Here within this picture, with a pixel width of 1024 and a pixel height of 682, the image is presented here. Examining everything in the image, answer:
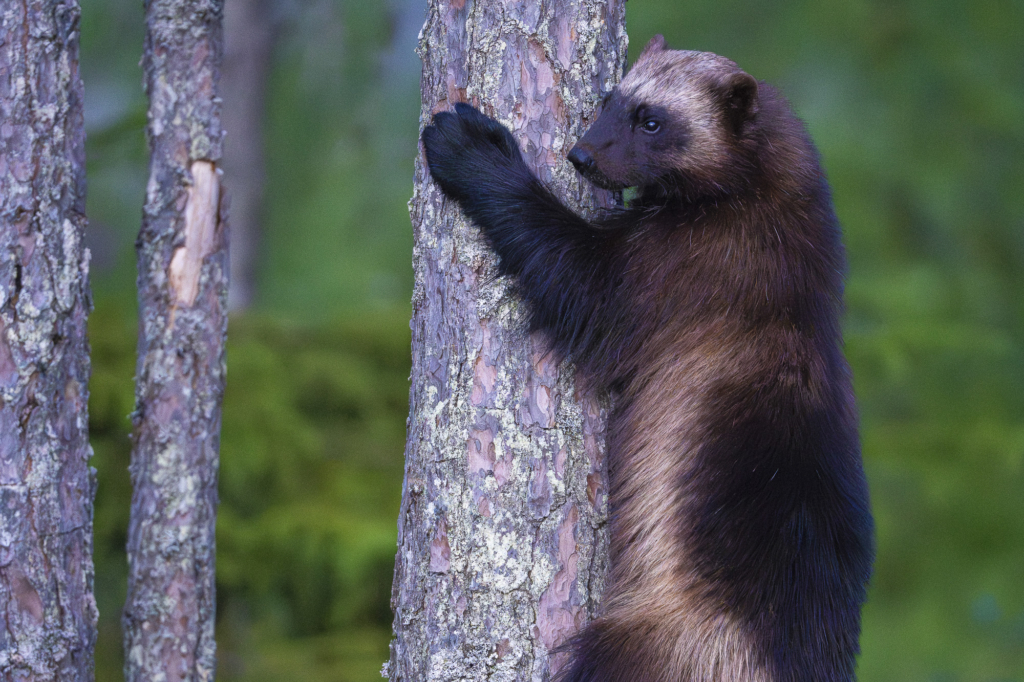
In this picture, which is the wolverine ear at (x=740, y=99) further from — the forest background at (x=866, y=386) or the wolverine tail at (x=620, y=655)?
the forest background at (x=866, y=386)

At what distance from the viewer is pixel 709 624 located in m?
2.32

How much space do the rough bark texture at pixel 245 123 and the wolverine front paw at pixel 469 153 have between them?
16.8 ft

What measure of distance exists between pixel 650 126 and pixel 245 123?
540 centimetres

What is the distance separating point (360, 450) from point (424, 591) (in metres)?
2.53

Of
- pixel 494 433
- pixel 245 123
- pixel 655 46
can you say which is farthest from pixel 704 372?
pixel 245 123

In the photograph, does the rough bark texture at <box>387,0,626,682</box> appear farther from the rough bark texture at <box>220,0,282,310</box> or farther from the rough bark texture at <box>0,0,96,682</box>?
the rough bark texture at <box>220,0,282,310</box>

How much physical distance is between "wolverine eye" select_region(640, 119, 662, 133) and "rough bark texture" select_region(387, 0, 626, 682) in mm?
199

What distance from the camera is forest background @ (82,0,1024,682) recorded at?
4.29m

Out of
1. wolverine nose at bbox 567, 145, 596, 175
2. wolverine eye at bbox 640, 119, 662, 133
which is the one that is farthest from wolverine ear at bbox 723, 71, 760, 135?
wolverine nose at bbox 567, 145, 596, 175

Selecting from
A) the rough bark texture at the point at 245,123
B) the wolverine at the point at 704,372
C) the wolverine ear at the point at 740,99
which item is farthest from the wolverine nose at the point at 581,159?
the rough bark texture at the point at 245,123

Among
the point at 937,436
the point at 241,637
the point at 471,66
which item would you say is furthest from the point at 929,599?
the point at 471,66

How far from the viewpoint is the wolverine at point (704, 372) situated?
2330 millimetres

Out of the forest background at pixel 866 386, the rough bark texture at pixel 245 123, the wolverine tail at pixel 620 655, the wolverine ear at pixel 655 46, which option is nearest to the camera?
the wolverine tail at pixel 620 655

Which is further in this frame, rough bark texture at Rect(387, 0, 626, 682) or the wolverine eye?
the wolverine eye
